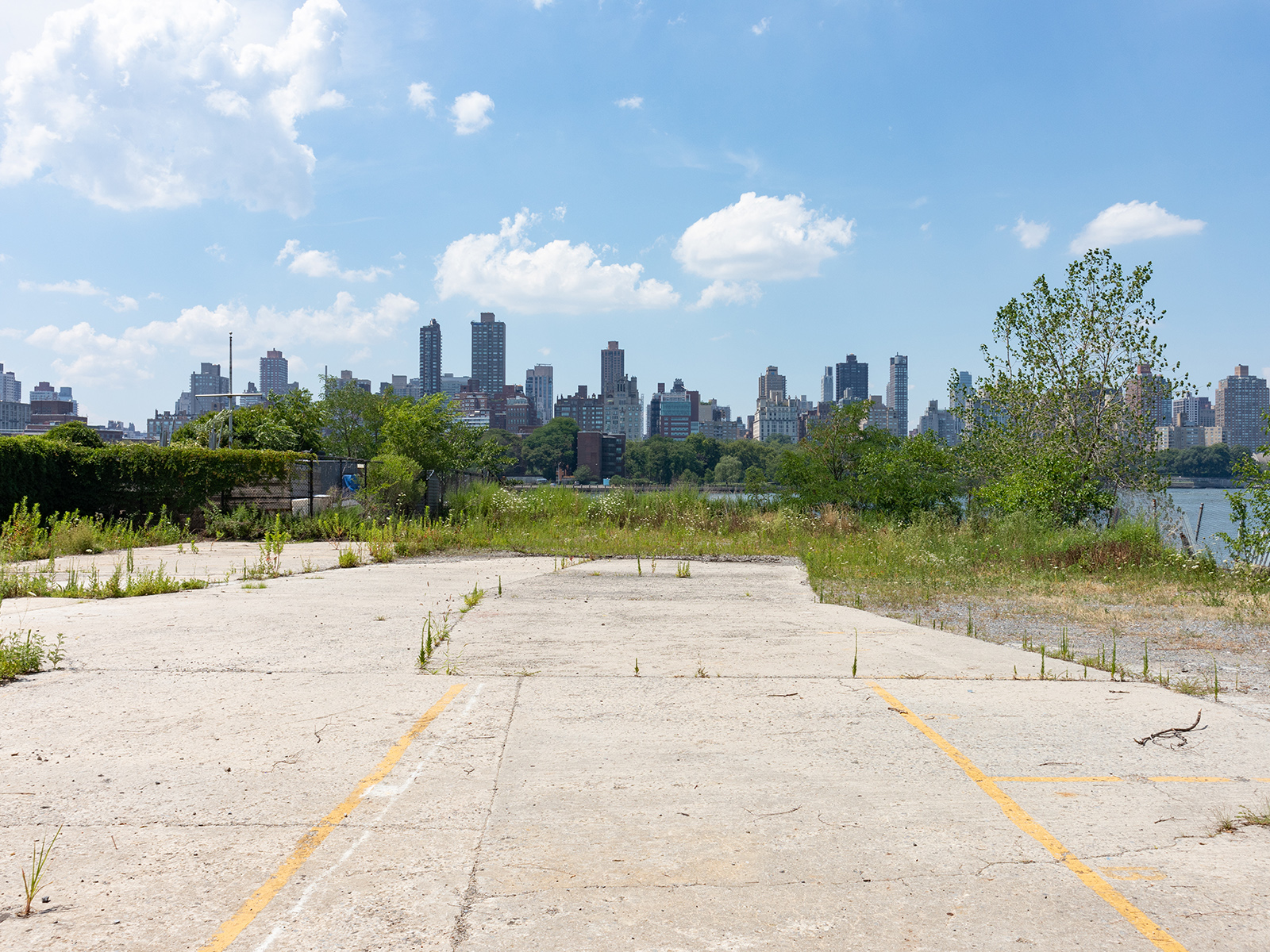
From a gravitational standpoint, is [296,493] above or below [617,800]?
above

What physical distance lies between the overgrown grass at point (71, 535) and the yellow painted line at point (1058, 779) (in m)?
14.8

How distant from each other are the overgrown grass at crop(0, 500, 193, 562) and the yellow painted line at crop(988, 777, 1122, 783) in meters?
14.8

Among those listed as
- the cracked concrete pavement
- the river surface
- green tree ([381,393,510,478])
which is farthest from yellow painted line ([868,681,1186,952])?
the river surface

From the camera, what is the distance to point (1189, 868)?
151 inches

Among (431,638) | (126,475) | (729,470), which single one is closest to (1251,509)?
(431,638)

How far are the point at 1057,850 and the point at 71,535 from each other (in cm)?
1980

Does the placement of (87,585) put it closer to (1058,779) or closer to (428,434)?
(1058,779)

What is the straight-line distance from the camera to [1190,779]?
4.96m

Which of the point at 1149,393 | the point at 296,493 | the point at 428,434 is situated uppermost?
the point at 1149,393

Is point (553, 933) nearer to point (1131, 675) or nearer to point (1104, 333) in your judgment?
point (1131, 675)

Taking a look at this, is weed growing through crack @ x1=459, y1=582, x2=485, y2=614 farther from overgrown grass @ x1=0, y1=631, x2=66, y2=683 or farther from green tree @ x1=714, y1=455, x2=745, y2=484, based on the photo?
green tree @ x1=714, y1=455, x2=745, y2=484

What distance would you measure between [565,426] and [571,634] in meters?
164

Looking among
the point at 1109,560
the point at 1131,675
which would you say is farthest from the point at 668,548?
the point at 1131,675

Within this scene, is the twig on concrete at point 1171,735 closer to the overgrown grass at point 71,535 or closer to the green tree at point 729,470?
the overgrown grass at point 71,535
